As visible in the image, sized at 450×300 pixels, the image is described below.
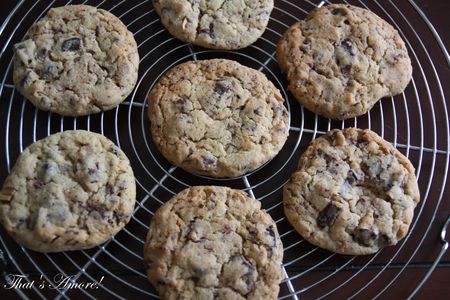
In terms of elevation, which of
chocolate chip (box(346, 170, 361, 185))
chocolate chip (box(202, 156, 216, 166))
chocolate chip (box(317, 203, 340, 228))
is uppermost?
chocolate chip (box(346, 170, 361, 185))

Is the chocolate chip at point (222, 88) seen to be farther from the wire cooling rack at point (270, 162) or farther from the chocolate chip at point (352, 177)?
the chocolate chip at point (352, 177)

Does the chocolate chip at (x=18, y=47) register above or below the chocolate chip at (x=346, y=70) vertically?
below

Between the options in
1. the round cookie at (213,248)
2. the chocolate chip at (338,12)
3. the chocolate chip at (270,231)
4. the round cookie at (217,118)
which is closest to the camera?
the round cookie at (213,248)

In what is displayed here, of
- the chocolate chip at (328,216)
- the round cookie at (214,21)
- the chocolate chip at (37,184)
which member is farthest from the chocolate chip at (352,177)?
the chocolate chip at (37,184)

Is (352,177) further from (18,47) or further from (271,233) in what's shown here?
(18,47)

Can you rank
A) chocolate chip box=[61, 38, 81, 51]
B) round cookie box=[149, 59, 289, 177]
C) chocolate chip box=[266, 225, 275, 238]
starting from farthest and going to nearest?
chocolate chip box=[61, 38, 81, 51]
round cookie box=[149, 59, 289, 177]
chocolate chip box=[266, 225, 275, 238]

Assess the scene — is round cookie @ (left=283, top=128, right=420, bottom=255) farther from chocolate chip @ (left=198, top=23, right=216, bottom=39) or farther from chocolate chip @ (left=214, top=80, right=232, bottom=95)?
chocolate chip @ (left=198, top=23, right=216, bottom=39)

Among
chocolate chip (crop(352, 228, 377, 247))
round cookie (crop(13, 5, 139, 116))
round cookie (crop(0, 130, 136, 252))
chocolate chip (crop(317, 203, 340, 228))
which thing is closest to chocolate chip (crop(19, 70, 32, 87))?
round cookie (crop(13, 5, 139, 116))
